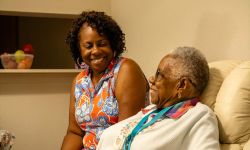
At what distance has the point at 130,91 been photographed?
1637 mm

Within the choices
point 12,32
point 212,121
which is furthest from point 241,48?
point 12,32

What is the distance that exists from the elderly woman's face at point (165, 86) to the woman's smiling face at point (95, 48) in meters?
0.45

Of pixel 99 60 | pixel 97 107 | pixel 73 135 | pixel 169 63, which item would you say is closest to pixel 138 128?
pixel 169 63

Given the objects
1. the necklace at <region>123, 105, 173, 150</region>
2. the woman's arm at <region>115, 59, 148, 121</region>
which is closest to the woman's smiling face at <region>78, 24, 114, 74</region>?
the woman's arm at <region>115, 59, 148, 121</region>

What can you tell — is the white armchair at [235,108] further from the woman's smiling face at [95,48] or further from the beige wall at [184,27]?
the woman's smiling face at [95,48]

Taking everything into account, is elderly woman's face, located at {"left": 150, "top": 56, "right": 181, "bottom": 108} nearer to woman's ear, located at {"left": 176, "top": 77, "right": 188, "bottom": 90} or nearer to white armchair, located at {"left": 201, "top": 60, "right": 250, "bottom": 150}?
woman's ear, located at {"left": 176, "top": 77, "right": 188, "bottom": 90}

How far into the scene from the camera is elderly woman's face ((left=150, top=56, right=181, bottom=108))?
4.33ft

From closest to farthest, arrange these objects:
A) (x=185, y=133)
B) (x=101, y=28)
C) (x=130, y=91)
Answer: (x=185, y=133) → (x=130, y=91) → (x=101, y=28)

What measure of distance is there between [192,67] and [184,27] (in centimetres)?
65

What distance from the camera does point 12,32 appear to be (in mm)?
3824

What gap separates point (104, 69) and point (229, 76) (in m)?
0.72

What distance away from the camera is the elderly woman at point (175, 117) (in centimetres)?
116

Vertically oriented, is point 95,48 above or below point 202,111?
above

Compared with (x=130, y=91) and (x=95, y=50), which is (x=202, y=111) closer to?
(x=130, y=91)
